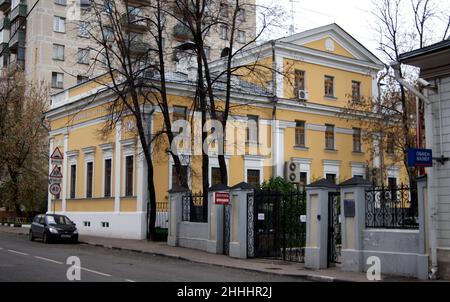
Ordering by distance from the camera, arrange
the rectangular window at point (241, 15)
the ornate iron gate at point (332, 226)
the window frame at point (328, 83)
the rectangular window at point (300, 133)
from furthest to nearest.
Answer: the window frame at point (328, 83) < the rectangular window at point (300, 133) < the rectangular window at point (241, 15) < the ornate iron gate at point (332, 226)

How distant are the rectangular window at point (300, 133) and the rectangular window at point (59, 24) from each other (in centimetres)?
3008

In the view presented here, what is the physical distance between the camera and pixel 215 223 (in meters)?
22.0

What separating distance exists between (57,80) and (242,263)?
42.7m

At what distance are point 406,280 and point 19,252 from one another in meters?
13.8

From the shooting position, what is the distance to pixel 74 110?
119 feet

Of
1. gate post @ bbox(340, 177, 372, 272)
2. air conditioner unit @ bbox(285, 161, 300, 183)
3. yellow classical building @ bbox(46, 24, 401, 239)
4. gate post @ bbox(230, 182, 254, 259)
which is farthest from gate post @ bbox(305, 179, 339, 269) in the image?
air conditioner unit @ bbox(285, 161, 300, 183)

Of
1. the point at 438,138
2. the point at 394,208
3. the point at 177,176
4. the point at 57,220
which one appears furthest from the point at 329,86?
the point at 394,208

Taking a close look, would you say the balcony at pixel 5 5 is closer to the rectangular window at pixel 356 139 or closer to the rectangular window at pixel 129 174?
the rectangular window at pixel 129 174

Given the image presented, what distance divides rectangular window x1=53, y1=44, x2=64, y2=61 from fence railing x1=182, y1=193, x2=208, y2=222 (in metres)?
36.4

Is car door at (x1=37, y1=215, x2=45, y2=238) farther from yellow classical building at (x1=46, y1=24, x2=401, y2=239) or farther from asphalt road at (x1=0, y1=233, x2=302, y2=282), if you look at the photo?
asphalt road at (x1=0, y1=233, x2=302, y2=282)

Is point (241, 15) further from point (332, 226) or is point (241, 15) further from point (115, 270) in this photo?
point (115, 270)

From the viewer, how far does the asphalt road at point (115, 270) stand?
13945 mm

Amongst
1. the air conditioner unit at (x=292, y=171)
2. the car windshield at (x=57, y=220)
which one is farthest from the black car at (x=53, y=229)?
the air conditioner unit at (x=292, y=171)

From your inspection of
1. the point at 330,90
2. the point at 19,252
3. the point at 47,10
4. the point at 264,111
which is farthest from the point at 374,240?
the point at 47,10
